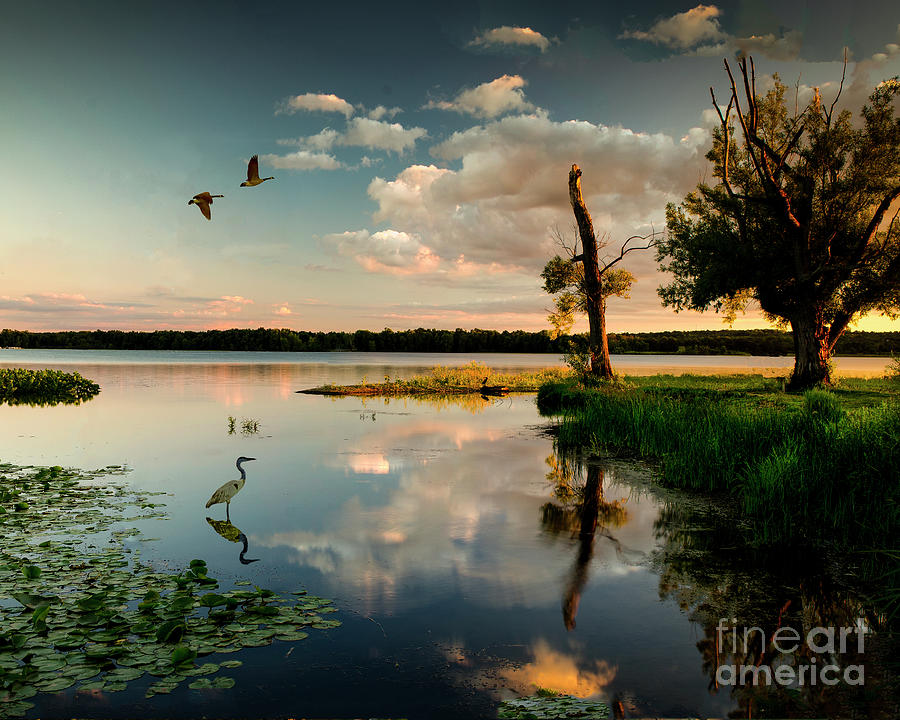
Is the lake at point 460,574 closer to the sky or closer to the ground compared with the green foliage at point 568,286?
closer to the ground

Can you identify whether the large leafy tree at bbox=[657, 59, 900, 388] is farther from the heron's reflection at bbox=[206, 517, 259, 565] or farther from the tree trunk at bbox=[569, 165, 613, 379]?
the heron's reflection at bbox=[206, 517, 259, 565]

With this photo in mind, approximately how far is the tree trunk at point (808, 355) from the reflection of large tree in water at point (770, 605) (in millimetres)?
19168

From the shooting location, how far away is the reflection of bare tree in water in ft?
23.5

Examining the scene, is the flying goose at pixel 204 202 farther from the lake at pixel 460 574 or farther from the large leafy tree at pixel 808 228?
the large leafy tree at pixel 808 228

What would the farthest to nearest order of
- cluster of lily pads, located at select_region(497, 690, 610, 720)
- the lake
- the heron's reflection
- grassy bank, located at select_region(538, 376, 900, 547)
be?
grassy bank, located at select_region(538, 376, 900, 547), the heron's reflection, the lake, cluster of lily pads, located at select_region(497, 690, 610, 720)

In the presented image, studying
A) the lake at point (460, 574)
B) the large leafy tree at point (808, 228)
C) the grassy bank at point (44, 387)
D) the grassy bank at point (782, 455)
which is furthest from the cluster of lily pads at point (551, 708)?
the grassy bank at point (44, 387)

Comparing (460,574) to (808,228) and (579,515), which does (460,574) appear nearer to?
(579,515)

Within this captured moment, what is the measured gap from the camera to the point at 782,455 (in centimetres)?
1073

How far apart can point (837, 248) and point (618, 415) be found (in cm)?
1789

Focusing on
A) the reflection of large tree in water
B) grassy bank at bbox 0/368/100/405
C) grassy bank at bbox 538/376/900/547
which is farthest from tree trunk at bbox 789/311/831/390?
grassy bank at bbox 0/368/100/405

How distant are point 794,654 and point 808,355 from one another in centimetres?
2420

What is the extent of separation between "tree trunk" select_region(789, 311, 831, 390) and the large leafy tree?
4cm

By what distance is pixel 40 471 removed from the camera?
42.8 ft

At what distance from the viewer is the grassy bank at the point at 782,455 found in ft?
29.0
